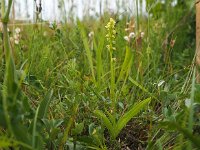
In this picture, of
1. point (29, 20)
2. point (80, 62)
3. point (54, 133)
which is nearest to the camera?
point (54, 133)

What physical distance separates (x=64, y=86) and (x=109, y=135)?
25 centimetres

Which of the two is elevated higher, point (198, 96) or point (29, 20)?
point (29, 20)

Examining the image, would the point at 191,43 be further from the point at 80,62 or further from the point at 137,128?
the point at 137,128

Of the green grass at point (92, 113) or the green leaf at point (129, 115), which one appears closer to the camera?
the green grass at point (92, 113)

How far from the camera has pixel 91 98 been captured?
3.40 feet

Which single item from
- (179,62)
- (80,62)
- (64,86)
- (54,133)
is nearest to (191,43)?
(179,62)

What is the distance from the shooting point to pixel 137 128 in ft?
3.26

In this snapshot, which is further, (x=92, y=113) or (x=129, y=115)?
(x=92, y=113)

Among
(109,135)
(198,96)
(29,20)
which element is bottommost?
(109,135)

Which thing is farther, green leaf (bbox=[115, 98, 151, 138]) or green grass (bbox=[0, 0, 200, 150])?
green leaf (bbox=[115, 98, 151, 138])

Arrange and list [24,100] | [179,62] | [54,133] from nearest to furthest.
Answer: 1. [24,100]
2. [54,133]
3. [179,62]

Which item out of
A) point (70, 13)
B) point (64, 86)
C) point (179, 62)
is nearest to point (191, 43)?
point (179, 62)

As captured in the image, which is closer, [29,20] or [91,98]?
[91,98]

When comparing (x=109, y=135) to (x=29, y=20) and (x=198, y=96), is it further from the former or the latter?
(x=29, y=20)
